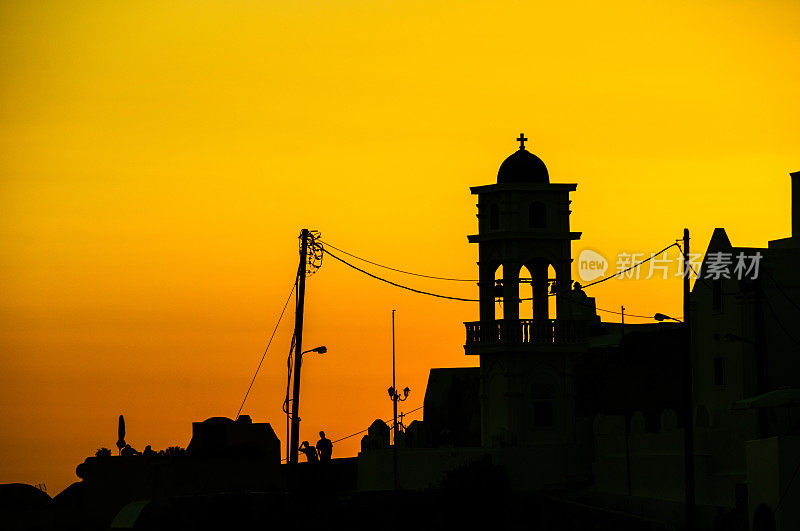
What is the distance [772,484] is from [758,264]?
48.4 feet

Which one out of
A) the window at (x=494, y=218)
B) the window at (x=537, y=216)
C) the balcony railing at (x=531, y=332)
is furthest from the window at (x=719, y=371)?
the window at (x=494, y=218)

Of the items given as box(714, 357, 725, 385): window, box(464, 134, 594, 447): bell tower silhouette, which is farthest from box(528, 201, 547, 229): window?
box(714, 357, 725, 385): window

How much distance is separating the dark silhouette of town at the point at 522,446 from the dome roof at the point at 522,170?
0.25 ft

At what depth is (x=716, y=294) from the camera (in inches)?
2800

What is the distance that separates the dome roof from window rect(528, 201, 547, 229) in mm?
974

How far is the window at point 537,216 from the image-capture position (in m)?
74.2

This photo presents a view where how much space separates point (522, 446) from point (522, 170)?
409 inches

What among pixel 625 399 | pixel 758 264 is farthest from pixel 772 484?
pixel 625 399

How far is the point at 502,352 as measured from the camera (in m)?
73.5

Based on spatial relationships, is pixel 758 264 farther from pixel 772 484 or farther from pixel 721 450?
pixel 772 484

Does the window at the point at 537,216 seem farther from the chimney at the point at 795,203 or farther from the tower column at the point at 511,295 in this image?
the chimney at the point at 795,203

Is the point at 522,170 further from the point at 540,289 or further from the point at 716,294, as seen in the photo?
the point at 716,294

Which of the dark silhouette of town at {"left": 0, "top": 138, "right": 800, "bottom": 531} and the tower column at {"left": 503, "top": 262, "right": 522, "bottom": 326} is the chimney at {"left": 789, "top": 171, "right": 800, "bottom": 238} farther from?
the tower column at {"left": 503, "top": 262, "right": 522, "bottom": 326}

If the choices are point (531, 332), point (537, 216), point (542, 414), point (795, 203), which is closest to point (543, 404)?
point (542, 414)
